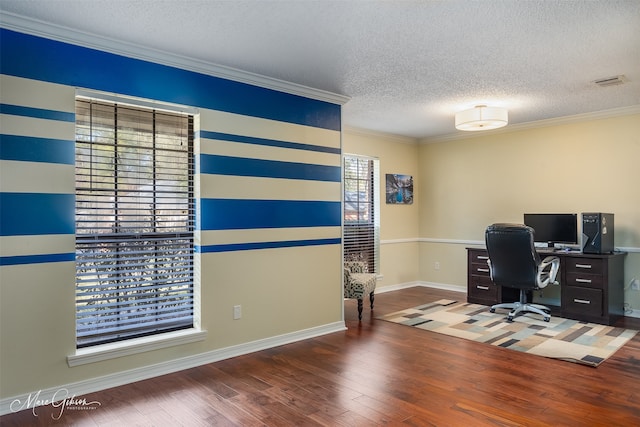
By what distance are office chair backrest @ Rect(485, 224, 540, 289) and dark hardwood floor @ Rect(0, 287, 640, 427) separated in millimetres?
1111

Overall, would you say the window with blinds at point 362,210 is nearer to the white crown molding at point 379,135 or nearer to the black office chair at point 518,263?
the white crown molding at point 379,135

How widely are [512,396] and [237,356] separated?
2.13 meters

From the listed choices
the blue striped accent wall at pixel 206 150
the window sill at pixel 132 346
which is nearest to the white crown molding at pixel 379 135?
the blue striped accent wall at pixel 206 150

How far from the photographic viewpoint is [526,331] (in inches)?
170

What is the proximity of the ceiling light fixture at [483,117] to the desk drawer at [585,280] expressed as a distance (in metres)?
1.88

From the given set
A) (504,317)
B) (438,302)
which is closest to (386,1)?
(504,317)

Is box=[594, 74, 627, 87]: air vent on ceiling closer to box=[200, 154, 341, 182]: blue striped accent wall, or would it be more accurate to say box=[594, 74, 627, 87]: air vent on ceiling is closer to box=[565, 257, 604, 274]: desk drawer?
box=[565, 257, 604, 274]: desk drawer

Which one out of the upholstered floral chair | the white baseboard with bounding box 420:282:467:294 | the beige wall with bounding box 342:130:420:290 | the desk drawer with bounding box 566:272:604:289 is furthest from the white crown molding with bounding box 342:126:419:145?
the desk drawer with bounding box 566:272:604:289

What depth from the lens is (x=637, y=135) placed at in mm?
4871

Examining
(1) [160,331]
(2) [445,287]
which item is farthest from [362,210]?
(1) [160,331]

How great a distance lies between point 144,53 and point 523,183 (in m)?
4.95

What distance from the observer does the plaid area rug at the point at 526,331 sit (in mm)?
3696

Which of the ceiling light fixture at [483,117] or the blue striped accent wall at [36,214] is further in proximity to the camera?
the ceiling light fixture at [483,117]

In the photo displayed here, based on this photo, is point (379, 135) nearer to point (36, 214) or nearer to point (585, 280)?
point (585, 280)
